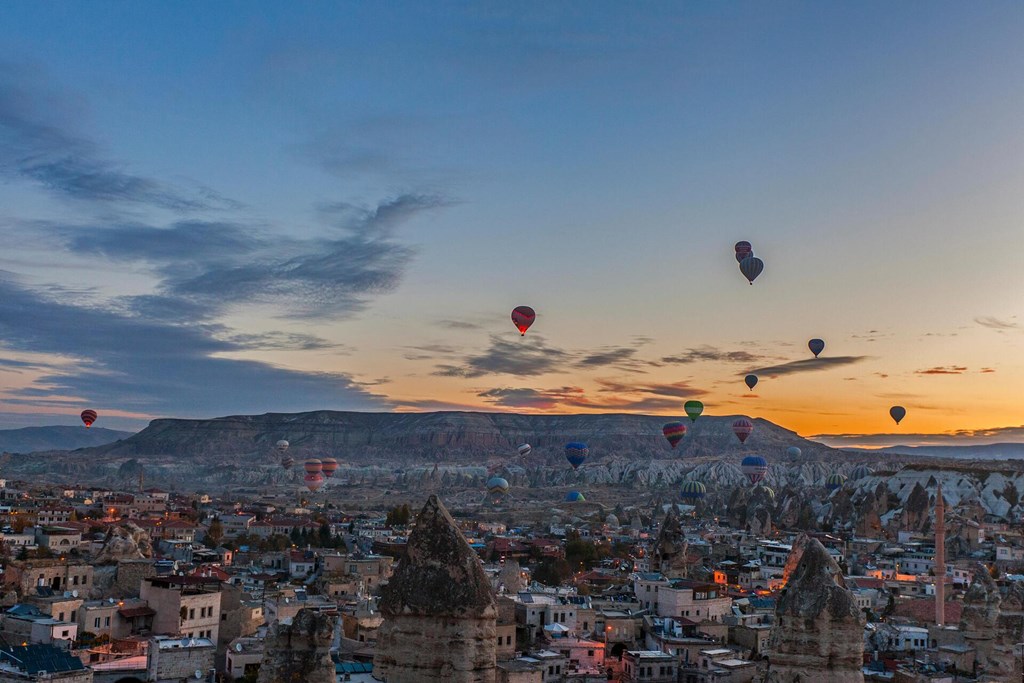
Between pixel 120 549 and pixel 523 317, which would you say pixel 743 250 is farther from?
pixel 120 549

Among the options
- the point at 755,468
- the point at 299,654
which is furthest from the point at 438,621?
the point at 755,468

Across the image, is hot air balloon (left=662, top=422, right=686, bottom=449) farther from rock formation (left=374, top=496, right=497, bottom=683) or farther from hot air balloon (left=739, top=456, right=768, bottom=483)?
rock formation (left=374, top=496, right=497, bottom=683)

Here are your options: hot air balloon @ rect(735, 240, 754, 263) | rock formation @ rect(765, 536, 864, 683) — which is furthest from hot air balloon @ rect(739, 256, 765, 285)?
rock formation @ rect(765, 536, 864, 683)

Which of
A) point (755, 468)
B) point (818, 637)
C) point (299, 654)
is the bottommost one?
point (299, 654)

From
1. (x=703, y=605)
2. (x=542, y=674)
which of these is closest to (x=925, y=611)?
(x=703, y=605)

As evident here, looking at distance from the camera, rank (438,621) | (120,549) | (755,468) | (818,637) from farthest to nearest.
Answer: (755,468)
(120,549)
(818,637)
(438,621)

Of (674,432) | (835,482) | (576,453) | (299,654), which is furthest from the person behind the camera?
(835,482)

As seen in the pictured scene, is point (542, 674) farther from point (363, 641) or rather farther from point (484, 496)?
point (484, 496)
